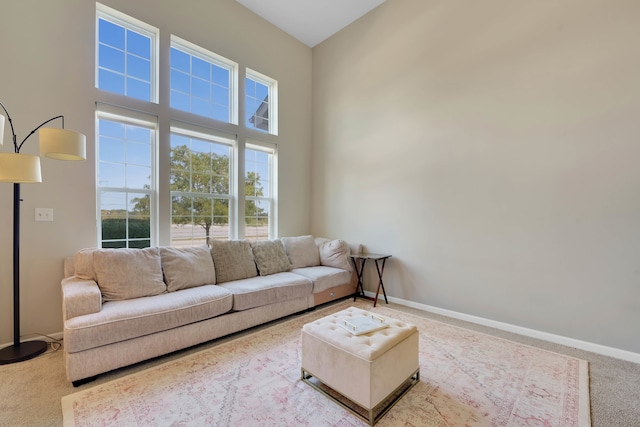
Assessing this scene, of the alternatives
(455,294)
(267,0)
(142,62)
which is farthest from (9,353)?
(267,0)

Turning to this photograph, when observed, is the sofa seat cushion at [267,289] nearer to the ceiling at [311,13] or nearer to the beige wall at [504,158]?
the beige wall at [504,158]

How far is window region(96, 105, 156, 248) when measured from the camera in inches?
115

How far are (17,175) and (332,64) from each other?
4.17m

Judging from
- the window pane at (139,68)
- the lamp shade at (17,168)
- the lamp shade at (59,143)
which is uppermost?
the window pane at (139,68)

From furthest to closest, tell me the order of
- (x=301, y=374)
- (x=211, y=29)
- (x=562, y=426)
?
(x=211, y=29)
(x=301, y=374)
(x=562, y=426)

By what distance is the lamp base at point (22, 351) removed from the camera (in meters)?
2.17

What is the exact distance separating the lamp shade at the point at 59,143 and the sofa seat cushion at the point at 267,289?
1.73 metres

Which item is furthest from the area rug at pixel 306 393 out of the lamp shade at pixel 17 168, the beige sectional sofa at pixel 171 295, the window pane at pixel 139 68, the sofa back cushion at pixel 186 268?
the window pane at pixel 139 68

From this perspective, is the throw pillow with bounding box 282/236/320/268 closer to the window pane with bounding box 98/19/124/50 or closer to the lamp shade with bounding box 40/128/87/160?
the lamp shade with bounding box 40/128/87/160

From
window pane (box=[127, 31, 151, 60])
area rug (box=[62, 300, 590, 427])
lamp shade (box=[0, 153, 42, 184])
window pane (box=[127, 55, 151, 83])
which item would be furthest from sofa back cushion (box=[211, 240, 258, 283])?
window pane (box=[127, 31, 151, 60])

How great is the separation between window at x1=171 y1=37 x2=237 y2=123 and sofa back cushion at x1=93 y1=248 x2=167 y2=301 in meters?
1.87

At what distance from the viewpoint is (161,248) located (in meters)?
2.90

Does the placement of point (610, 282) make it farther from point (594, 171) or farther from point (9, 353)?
point (9, 353)

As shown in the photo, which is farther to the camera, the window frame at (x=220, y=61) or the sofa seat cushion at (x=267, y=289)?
the window frame at (x=220, y=61)
